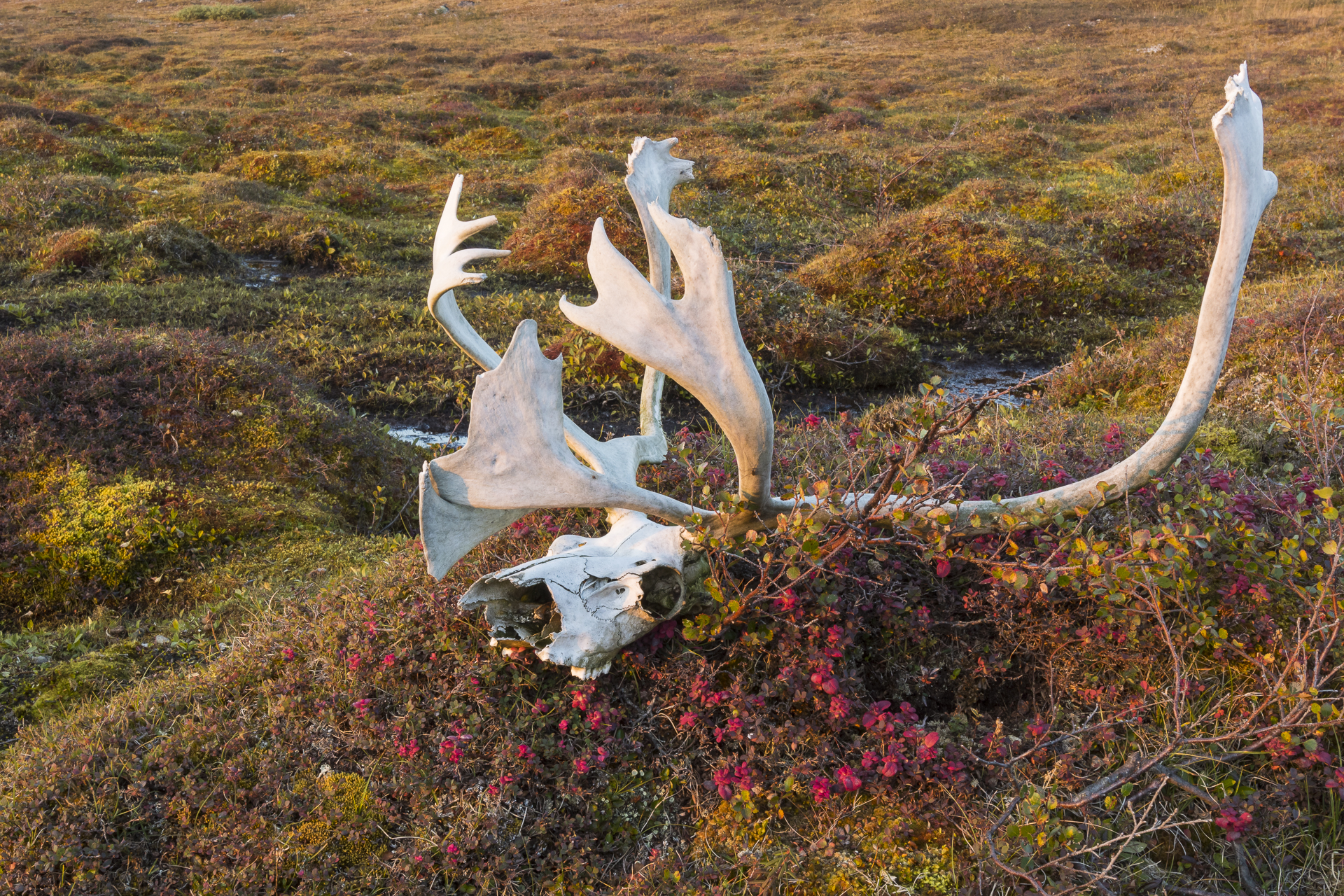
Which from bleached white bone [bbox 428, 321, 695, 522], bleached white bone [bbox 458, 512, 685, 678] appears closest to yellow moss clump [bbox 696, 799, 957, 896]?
bleached white bone [bbox 458, 512, 685, 678]

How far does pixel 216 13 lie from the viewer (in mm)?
48469

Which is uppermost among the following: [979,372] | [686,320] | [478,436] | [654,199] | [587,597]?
[654,199]

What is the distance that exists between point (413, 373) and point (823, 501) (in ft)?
20.0

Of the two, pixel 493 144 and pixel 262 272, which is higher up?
pixel 493 144

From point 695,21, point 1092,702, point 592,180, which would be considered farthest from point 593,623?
point 695,21

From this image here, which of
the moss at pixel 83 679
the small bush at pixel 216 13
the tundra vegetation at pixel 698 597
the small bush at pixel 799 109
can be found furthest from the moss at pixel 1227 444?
the small bush at pixel 216 13

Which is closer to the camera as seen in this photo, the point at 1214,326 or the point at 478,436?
the point at 478,436

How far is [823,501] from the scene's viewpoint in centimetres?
265

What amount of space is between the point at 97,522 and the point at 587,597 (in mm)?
3505

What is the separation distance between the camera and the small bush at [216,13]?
157 ft

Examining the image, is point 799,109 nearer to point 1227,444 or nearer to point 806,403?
point 806,403

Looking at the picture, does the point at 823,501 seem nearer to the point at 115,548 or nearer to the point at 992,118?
the point at 115,548

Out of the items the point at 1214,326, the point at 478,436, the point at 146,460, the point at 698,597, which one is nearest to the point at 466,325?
the point at 478,436

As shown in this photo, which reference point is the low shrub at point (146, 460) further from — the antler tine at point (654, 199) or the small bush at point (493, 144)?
the small bush at point (493, 144)
